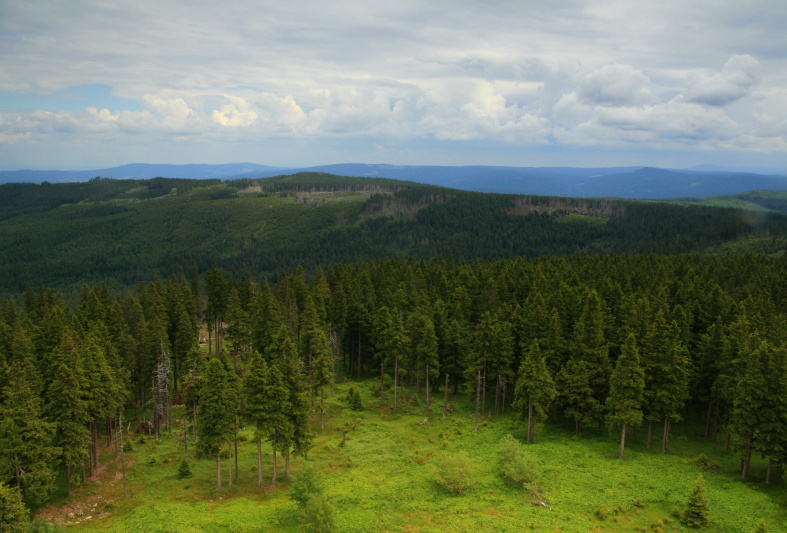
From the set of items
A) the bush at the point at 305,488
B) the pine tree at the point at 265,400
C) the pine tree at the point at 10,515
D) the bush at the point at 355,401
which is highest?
the pine tree at the point at 265,400

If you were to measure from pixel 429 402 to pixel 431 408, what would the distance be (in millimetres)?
2378

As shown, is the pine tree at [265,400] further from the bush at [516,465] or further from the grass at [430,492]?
the bush at [516,465]

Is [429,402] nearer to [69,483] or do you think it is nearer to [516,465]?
[516,465]

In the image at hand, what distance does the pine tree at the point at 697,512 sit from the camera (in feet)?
109

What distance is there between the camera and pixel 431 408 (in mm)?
60406

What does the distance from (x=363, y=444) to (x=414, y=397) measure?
14981 mm

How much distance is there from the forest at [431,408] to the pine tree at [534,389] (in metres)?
0.23

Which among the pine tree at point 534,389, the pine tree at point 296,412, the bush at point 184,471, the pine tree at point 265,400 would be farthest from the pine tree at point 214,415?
the pine tree at point 534,389

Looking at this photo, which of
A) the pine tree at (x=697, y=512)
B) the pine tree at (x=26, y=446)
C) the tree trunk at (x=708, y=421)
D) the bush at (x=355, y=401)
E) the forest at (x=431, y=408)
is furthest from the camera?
the bush at (x=355, y=401)

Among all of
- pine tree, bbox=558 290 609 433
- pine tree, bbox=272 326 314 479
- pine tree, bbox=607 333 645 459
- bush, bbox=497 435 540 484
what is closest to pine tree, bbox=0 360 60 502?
pine tree, bbox=272 326 314 479

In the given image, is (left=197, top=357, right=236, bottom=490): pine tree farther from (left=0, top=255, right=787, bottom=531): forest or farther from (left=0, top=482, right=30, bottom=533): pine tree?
(left=0, top=482, right=30, bottom=533): pine tree

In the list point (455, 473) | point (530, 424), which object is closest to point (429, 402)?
point (530, 424)

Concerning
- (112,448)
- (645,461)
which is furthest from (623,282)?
(112,448)

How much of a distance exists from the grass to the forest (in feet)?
0.77
